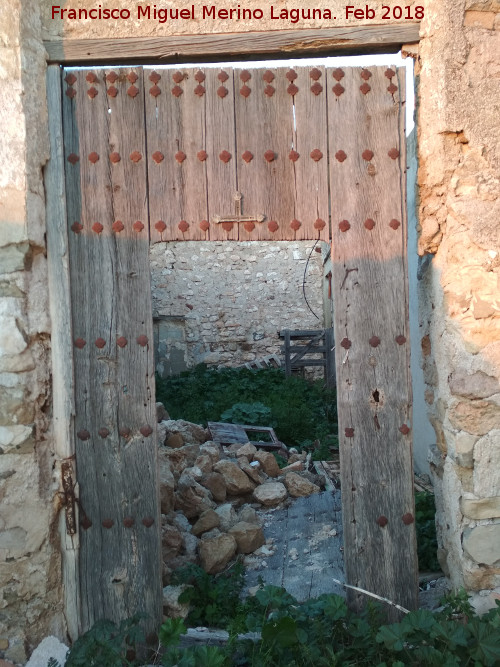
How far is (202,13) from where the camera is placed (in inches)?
99.4

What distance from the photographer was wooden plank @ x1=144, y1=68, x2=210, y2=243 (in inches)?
103

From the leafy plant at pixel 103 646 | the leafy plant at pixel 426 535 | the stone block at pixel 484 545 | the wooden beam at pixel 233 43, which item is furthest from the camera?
the leafy plant at pixel 426 535

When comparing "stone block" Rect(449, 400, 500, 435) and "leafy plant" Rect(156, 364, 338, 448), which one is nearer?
"stone block" Rect(449, 400, 500, 435)

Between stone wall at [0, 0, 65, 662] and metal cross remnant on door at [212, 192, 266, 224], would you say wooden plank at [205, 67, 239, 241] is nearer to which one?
metal cross remnant on door at [212, 192, 266, 224]

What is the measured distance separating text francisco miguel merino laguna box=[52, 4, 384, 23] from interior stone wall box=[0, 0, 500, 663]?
197mm

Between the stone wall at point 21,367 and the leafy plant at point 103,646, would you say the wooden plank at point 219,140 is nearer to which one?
the stone wall at point 21,367

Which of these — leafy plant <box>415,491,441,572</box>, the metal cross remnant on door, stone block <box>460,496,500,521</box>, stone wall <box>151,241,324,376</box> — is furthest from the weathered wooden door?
stone wall <box>151,241,324,376</box>

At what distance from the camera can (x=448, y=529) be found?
2539mm

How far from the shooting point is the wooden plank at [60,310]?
254cm

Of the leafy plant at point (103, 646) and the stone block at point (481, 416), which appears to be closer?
the leafy plant at point (103, 646)

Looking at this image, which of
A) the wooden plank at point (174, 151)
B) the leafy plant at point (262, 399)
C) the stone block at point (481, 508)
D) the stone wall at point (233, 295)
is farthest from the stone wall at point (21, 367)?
the stone wall at point (233, 295)

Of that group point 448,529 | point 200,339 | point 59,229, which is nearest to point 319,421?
point 200,339

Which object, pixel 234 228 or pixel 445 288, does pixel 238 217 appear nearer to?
pixel 234 228

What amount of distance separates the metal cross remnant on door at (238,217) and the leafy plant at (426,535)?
191 cm
